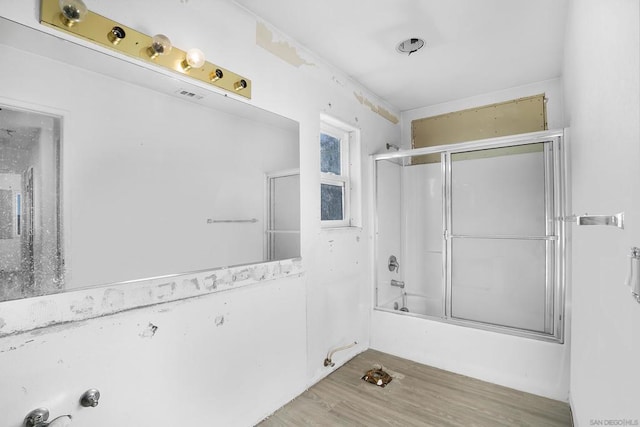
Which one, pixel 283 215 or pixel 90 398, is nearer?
→ pixel 90 398

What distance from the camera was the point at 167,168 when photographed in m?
1.47

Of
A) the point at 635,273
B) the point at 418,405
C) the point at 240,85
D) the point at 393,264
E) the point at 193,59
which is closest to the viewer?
the point at 635,273

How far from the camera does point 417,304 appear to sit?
10.5ft

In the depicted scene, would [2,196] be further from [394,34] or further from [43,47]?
[394,34]

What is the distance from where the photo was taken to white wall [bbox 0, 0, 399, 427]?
41.8 inches

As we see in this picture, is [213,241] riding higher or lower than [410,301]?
higher

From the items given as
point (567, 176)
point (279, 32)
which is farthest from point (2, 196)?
point (567, 176)

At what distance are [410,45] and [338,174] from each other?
1072mm

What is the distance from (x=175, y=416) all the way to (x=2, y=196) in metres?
1.10

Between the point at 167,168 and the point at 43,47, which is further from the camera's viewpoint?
the point at 167,168

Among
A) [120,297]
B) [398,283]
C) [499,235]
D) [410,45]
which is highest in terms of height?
[410,45]

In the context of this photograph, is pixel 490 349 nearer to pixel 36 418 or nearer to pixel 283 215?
pixel 283 215

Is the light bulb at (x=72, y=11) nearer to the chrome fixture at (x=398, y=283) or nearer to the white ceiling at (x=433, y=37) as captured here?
the white ceiling at (x=433, y=37)

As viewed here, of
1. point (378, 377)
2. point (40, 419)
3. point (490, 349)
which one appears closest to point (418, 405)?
point (378, 377)
